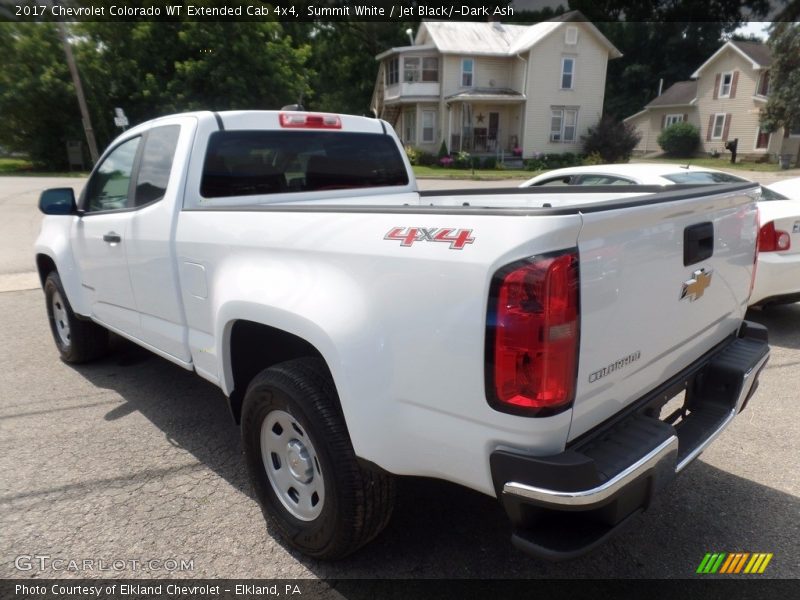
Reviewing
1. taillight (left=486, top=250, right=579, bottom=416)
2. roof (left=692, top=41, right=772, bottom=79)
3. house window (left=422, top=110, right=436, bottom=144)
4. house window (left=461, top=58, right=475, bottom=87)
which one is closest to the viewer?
taillight (left=486, top=250, right=579, bottom=416)

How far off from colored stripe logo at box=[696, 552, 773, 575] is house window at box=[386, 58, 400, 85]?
116 feet

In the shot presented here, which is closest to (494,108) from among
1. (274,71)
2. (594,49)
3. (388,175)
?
(594,49)

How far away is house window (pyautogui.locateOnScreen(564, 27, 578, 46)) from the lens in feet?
105

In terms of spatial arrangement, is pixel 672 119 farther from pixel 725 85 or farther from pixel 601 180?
pixel 601 180

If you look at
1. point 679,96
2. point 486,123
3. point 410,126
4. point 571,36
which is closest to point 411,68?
point 410,126

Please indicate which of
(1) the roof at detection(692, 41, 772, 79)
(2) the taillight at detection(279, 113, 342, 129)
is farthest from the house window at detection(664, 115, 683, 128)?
(2) the taillight at detection(279, 113, 342, 129)

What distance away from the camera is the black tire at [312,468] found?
2174mm

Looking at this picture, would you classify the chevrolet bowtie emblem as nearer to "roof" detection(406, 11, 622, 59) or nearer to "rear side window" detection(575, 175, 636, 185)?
"rear side window" detection(575, 175, 636, 185)

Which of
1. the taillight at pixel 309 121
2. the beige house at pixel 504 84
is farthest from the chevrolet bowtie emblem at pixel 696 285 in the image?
the beige house at pixel 504 84

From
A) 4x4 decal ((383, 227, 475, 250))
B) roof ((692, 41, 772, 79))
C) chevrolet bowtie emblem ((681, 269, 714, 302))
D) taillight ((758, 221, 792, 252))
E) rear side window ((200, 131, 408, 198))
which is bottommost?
taillight ((758, 221, 792, 252))

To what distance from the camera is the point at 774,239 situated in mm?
5062

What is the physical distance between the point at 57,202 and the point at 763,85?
139 feet

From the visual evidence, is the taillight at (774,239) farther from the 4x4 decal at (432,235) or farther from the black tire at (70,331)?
the black tire at (70,331)

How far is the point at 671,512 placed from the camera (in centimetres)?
280
